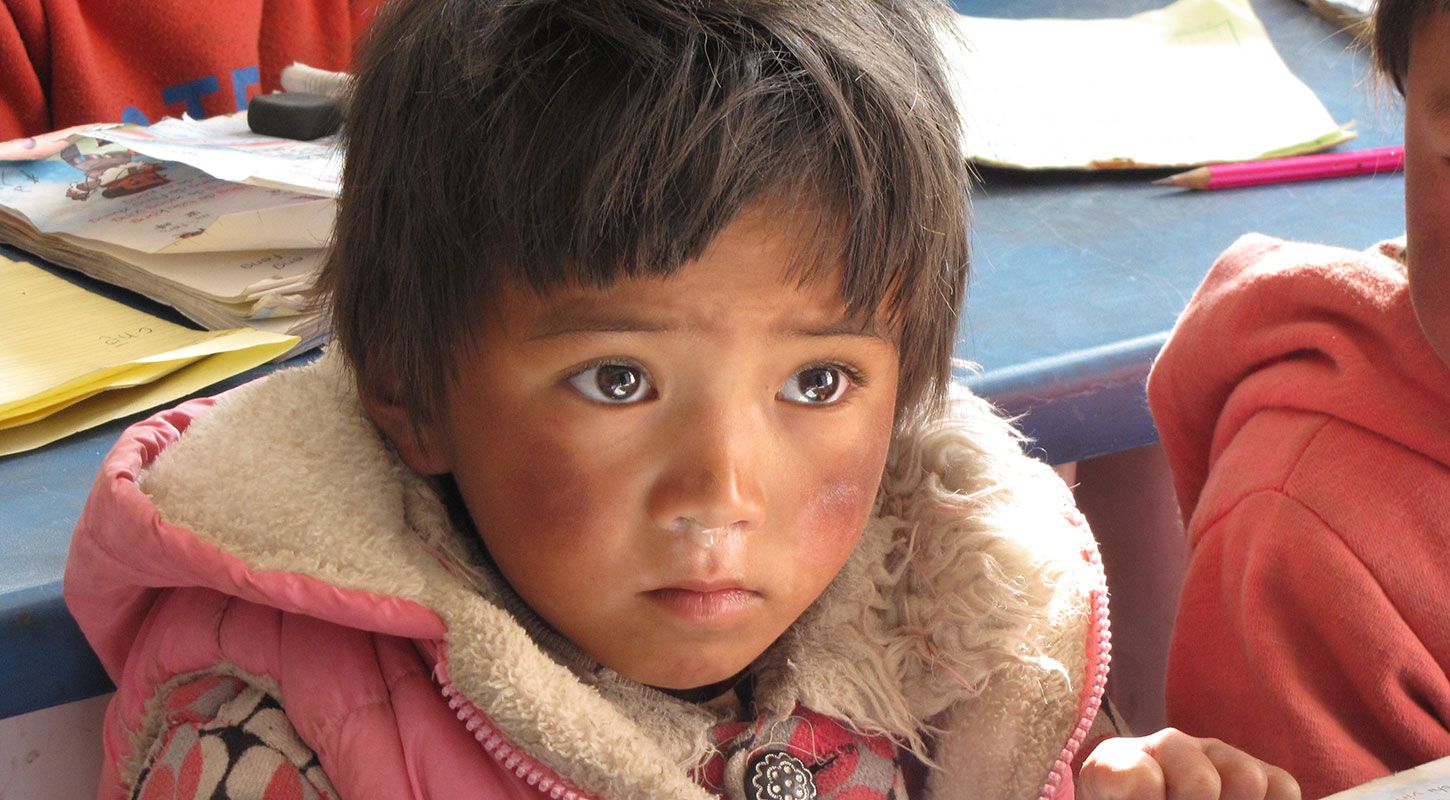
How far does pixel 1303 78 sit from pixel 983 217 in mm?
554

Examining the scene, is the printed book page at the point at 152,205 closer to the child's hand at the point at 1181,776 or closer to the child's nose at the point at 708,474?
the child's nose at the point at 708,474

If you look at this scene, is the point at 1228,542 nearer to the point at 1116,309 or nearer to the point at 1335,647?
the point at 1335,647

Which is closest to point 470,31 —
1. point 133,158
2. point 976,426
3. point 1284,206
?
point 976,426

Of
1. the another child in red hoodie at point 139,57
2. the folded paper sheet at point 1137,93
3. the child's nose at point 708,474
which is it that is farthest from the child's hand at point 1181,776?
the another child in red hoodie at point 139,57

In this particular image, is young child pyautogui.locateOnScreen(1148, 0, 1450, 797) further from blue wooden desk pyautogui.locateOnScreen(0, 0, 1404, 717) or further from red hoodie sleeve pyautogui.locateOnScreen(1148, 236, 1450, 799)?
blue wooden desk pyautogui.locateOnScreen(0, 0, 1404, 717)

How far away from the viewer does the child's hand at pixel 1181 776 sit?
702mm

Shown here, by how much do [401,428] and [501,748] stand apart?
0.63 ft

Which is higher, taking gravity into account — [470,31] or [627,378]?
[470,31]

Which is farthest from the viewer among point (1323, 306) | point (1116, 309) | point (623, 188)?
point (1116, 309)

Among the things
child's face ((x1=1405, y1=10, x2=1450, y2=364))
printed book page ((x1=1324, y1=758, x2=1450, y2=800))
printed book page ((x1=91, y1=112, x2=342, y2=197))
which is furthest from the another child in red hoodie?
printed book page ((x1=1324, y1=758, x2=1450, y2=800))

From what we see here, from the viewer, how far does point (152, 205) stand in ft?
3.69

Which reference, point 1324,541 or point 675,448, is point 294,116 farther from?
point 1324,541

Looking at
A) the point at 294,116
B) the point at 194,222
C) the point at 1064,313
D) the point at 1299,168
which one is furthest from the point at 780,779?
the point at 1299,168

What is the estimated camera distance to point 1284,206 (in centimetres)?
130
